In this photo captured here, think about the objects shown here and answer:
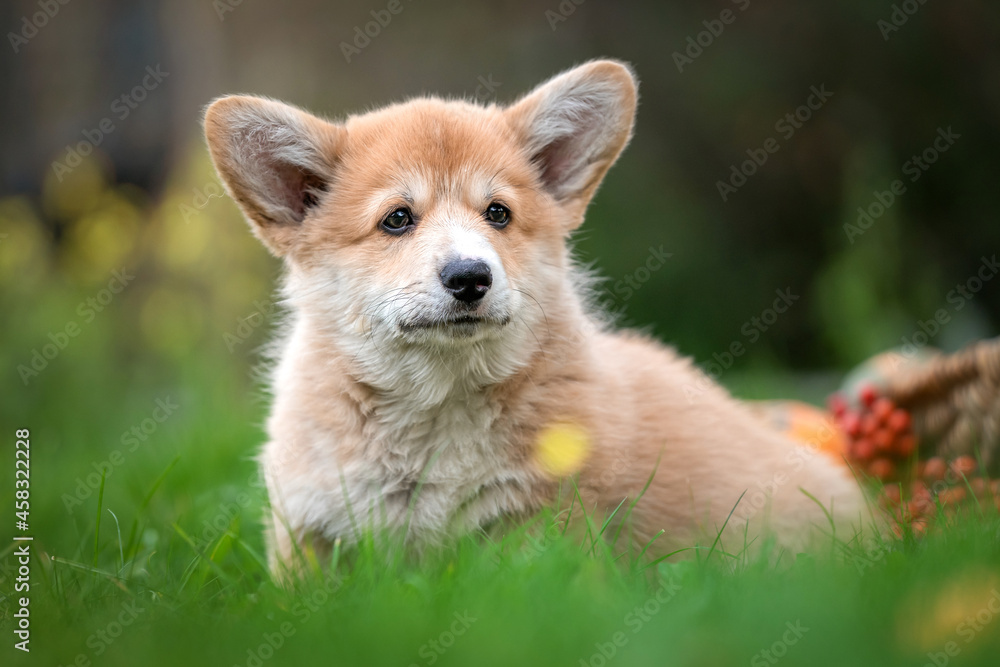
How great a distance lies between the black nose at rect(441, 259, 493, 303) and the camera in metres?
2.61

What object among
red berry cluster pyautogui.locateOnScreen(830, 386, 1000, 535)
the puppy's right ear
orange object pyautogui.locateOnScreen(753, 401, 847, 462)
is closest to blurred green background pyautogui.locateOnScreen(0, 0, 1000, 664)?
orange object pyautogui.locateOnScreen(753, 401, 847, 462)

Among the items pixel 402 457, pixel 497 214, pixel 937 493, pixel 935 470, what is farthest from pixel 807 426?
pixel 402 457

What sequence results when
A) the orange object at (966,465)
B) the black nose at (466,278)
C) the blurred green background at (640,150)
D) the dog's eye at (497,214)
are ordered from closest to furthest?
the black nose at (466,278), the dog's eye at (497,214), the orange object at (966,465), the blurred green background at (640,150)

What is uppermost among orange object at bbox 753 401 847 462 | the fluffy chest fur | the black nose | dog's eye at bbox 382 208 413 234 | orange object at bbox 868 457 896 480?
orange object at bbox 868 457 896 480

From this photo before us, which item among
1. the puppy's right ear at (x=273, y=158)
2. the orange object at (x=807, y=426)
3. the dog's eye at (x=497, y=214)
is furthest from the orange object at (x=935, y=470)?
the puppy's right ear at (x=273, y=158)

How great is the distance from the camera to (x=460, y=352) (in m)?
2.80

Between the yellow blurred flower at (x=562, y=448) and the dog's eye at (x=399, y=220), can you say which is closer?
the yellow blurred flower at (x=562, y=448)

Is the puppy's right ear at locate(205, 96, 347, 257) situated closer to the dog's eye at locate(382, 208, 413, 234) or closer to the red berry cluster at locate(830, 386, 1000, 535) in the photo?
the dog's eye at locate(382, 208, 413, 234)

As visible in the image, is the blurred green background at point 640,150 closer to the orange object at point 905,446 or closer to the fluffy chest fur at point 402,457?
the orange object at point 905,446

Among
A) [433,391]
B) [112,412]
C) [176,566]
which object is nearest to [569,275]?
[433,391]

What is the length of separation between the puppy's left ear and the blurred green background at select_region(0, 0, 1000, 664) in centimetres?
251

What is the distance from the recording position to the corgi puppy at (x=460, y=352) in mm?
2691

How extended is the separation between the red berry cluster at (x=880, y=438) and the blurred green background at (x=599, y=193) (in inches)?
61.2

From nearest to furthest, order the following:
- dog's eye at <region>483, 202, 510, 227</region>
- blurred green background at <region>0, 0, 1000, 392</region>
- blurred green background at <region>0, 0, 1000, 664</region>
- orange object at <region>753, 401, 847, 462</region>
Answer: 1. dog's eye at <region>483, 202, 510, 227</region>
2. orange object at <region>753, 401, 847, 462</region>
3. blurred green background at <region>0, 0, 1000, 664</region>
4. blurred green background at <region>0, 0, 1000, 392</region>
